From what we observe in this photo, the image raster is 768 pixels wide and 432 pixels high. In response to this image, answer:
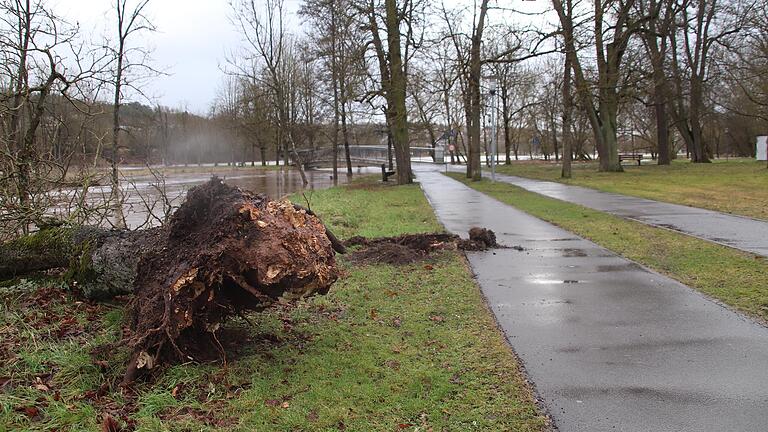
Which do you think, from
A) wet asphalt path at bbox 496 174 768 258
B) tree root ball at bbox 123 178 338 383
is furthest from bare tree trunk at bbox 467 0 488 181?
tree root ball at bbox 123 178 338 383

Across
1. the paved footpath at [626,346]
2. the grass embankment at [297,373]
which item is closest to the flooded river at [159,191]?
the grass embankment at [297,373]

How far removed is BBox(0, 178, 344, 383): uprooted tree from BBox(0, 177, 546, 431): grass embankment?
11.3 inches

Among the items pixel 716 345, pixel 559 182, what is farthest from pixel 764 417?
pixel 559 182

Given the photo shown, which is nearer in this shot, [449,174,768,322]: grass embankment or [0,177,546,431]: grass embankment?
[0,177,546,431]: grass embankment

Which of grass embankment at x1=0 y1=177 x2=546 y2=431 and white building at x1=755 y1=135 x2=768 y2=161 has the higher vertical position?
white building at x1=755 y1=135 x2=768 y2=161

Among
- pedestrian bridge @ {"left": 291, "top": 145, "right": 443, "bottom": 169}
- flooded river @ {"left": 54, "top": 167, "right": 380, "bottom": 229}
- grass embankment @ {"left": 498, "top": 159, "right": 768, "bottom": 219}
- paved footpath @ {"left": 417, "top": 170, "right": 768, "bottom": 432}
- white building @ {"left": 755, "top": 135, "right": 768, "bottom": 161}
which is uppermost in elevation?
pedestrian bridge @ {"left": 291, "top": 145, "right": 443, "bottom": 169}

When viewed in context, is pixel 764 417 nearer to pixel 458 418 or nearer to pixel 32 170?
pixel 458 418

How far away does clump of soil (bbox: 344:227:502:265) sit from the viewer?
8047mm

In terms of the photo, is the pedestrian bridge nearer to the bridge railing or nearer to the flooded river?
the bridge railing

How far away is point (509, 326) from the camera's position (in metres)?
5.07

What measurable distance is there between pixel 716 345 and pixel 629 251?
4.10 metres

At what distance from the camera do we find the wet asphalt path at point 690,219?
8930 millimetres

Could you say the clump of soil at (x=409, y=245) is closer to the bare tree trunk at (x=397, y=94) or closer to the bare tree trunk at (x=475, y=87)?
the bare tree trunk at (x=475, y=87)

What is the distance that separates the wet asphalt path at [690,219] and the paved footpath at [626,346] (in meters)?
2.63
